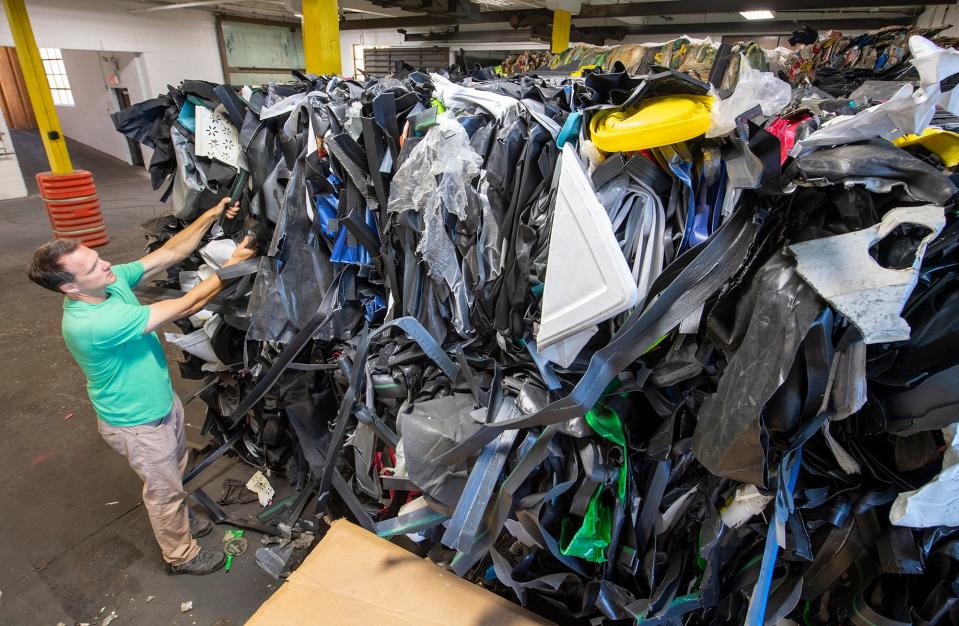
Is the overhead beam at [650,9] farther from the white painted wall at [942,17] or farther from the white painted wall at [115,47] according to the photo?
the white painted wall at [115,47]

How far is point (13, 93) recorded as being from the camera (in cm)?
1368

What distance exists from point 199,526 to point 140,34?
10318 mm

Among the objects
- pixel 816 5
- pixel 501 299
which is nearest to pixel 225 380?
pixel 501 299

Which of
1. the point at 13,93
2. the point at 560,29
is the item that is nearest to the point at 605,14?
the point at 560,29

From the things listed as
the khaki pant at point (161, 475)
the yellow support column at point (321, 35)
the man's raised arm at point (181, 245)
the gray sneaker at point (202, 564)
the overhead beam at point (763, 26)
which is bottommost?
the gray sneaker at point (202, 564)

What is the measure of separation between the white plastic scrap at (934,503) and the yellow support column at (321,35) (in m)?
5.82

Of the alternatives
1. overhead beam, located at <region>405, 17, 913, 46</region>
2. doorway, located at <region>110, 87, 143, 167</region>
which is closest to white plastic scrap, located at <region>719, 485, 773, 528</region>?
overhead beam, located at <region>405, 17, 913, 46</region>

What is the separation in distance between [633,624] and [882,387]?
1.14 m

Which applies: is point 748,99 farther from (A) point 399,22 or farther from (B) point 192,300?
(A) point 399,22

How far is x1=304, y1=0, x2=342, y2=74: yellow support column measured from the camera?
17.6 feet

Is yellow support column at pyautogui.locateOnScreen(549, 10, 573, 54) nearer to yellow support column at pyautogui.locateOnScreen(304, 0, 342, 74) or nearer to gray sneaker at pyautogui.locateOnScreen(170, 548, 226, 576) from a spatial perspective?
yellow support column at pyautogui.locateOnScreen(304, 0, 342, 74)

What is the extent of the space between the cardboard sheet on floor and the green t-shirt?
1073mm

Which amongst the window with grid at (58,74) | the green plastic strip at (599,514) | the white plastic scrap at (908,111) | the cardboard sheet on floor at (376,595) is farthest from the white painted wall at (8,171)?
the white plastic scrap at (908,111)

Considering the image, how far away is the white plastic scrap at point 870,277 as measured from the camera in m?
0.92
